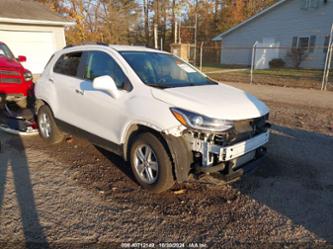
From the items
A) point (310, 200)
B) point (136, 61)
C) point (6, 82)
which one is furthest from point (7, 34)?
point (310, 200)

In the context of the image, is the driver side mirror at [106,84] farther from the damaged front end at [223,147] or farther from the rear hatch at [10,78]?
the rear hatch at [10,78]

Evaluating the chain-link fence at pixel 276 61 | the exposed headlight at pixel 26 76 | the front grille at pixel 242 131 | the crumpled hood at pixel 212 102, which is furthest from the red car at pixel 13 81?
the chain-link fence at pixel 276 61

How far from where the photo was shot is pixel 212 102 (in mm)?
3217

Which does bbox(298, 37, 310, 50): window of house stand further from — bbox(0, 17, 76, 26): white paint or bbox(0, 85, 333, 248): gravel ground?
bbox(0, 85, 333, 248): gravel ground

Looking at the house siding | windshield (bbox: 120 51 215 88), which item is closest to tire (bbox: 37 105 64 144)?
windshield (bbox: 120 51 215 88)

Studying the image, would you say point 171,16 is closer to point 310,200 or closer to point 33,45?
point 33,45

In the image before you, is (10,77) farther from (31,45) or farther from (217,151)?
(31,45)

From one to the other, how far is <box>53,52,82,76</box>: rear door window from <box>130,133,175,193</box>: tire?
6.07ft

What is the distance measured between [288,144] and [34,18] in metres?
13.8

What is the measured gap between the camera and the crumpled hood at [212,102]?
3.08 m

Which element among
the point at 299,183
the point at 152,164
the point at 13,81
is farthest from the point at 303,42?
the point at 152,164

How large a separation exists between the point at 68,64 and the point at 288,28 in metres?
22.2

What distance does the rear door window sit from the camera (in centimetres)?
447

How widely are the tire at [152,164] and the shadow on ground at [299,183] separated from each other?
Answer: 1.07m
